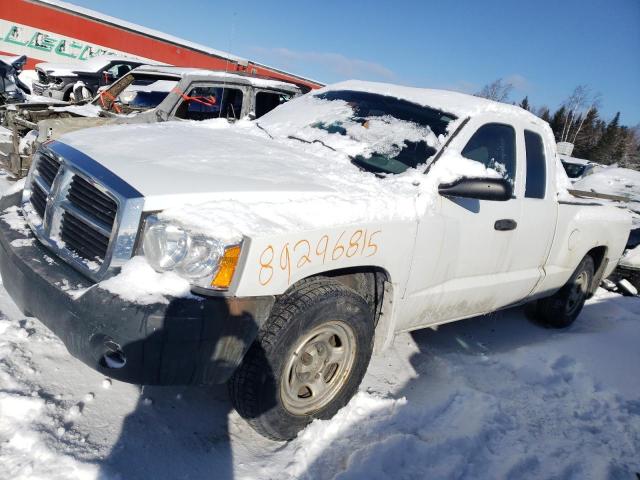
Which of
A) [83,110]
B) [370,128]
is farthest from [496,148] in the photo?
[83,110]

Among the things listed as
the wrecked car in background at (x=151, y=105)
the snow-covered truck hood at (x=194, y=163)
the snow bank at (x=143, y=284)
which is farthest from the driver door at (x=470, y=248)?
the wrecked car in background at (x=151, y=105)

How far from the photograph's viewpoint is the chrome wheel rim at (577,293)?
185 inches

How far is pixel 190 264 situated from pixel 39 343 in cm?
141

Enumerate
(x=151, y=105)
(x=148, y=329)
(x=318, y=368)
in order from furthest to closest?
1. (x=151, y=105)
2. (x=318, y=368)
3. (x=148, y=329)

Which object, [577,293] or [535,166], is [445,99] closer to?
[535,166]

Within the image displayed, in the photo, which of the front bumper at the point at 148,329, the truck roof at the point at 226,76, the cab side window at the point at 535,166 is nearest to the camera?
the front bumper at the point at 148,329

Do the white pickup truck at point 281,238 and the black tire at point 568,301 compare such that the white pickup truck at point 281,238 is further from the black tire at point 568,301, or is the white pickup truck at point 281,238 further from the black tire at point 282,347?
the black tire at point 568,301

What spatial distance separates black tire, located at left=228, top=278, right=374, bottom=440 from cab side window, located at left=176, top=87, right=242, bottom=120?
512 centimetres

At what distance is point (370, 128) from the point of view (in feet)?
10.8

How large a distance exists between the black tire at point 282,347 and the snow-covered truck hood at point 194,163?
0.49 metres

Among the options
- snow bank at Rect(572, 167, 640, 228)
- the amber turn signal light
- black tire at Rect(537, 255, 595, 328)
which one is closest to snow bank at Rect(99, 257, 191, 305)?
the amber turn signal light

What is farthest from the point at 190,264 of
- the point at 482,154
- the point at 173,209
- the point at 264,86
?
the point at 264,86

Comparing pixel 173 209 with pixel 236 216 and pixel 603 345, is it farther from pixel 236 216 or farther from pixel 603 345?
pixel 603 345

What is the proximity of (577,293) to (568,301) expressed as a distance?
0.22 meters
